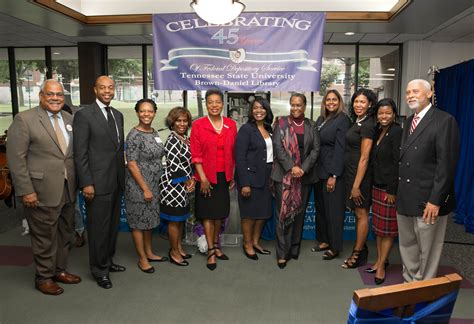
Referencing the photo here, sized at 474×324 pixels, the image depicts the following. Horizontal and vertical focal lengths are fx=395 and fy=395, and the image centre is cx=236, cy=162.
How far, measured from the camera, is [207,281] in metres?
3.18

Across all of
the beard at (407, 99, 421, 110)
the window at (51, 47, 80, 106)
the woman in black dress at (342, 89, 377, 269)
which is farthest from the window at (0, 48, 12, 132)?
the beard at (407, 99, 421, 110)

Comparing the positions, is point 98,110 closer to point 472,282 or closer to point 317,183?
point 317,183

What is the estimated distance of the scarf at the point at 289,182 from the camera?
3.37 metres

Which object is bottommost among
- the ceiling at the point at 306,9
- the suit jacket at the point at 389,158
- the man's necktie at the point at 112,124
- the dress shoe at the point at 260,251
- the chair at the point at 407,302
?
the dress shoe at the point at 260,251

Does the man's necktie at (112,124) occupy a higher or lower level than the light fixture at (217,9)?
lower

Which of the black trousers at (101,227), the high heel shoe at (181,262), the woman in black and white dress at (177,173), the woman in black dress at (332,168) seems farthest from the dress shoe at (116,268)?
the woman in black dress at (332,168)

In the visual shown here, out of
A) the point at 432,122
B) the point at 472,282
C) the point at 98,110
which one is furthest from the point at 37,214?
the point at 472,282

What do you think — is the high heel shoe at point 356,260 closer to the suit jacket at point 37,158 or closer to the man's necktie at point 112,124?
the man's necktie at point 112,124

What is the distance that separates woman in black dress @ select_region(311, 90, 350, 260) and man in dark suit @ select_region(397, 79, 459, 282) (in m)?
0.65

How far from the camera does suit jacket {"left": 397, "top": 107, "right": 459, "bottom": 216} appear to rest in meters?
2.52

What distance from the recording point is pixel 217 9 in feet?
10.7

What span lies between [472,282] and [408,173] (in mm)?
1281

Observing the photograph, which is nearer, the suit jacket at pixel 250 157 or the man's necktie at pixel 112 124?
the man's necktie at pixel 112 124

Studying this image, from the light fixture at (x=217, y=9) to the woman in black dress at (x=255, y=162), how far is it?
74 centimetres
